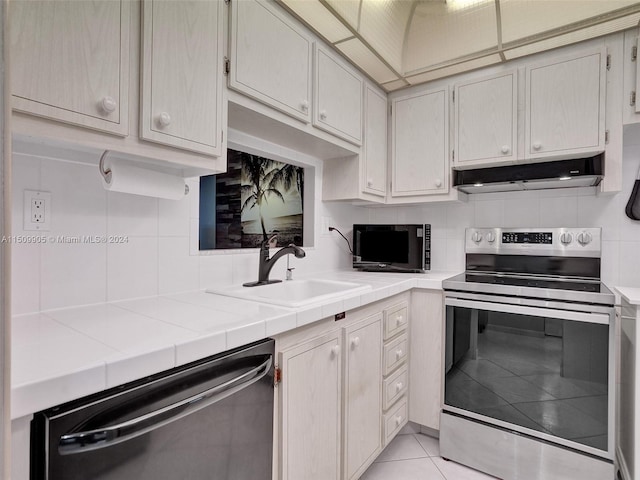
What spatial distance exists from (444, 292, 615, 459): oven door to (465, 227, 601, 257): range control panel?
0.57 m

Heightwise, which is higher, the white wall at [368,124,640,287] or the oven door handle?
the white wall at [368,124,640,287]

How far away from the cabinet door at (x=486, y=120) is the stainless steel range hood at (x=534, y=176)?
0.07 metres

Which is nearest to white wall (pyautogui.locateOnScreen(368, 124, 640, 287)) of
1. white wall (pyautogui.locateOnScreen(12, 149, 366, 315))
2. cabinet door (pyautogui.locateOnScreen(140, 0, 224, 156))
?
white wall (pyautogui.locateOnScreen(12, 149, 366, 315))

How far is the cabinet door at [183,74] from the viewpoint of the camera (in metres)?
1.02

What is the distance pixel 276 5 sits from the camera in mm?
1456

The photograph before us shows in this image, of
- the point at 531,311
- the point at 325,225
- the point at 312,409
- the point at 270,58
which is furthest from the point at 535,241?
the point at 270,58

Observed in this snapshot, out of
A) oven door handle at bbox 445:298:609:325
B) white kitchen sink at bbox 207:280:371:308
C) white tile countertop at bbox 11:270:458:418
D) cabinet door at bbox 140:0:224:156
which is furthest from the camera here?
oven door handle at bbox 445:298:609:325

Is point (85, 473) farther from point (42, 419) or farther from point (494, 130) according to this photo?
point (494, 130)

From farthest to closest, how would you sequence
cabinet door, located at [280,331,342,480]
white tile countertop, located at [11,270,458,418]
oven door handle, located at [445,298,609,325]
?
1. oven door handle, located at [445,298,609,325]
2. cabinet door, located at [280,331,342,480]
3. white tile countertop, located at [11,270,458,418]

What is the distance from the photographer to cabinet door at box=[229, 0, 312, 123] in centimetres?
130

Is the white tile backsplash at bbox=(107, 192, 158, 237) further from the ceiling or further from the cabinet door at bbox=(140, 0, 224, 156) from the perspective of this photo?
the ceiling

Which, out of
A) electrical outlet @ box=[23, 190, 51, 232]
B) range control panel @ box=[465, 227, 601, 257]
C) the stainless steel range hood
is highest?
the stainless steel range hood

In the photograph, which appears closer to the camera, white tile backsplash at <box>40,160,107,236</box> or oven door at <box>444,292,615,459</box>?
white tile backsplash at <box>40,160,107,236</box>

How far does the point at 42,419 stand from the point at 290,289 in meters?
1.26
